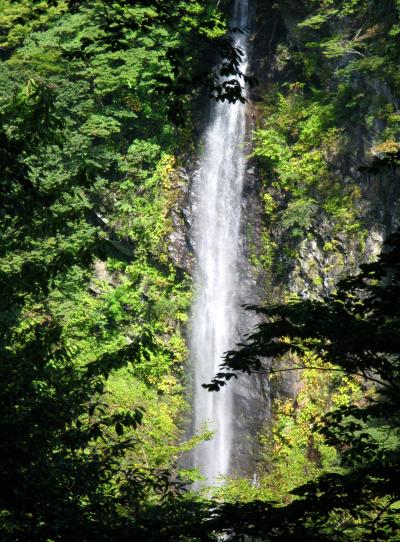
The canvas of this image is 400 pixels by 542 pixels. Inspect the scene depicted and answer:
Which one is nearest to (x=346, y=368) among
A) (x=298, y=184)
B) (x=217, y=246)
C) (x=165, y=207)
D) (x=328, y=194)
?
(x=328, y=194)

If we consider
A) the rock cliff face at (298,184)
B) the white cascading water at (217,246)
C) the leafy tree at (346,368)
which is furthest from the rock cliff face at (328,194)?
the leafy tree at (346,368)

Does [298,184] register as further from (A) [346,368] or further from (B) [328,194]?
(A) [346,368]

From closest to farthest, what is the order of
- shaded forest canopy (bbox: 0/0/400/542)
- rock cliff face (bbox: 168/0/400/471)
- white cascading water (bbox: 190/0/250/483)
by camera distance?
1. shaded forest canopy (bbox: 0/0/400/542)
2. rock cliff face (bbox: 168/0/400/471)
3. white cascading water (bbox: 190/0/250/483)

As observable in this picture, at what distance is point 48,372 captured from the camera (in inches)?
314

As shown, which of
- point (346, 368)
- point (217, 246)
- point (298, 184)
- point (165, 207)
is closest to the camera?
point (346, 368)

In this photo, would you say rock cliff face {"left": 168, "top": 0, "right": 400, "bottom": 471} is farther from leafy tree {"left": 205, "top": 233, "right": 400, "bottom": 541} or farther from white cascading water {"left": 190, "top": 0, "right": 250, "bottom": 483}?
leafy tree {"left": 205, "top": 233, "right": 400, "bottom": 541}

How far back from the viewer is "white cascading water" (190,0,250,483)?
21.8 m

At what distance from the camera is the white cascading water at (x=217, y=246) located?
71.5 ft

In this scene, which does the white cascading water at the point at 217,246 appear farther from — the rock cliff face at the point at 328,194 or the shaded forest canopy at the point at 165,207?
the rock cliff face at the point at 328,194

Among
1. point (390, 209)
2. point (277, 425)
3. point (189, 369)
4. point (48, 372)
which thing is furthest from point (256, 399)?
point (48, 372)

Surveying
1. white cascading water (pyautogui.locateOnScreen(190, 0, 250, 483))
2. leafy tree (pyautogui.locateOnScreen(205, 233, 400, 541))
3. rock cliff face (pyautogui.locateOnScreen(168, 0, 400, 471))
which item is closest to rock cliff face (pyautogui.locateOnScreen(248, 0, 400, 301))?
rock cliff face (pyautogui.locateOnScreen(168, 0, 400, 471))

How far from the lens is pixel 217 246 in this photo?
22391mm

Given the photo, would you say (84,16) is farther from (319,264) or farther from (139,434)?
(139,434)

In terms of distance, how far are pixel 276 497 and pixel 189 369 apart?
261 inches
